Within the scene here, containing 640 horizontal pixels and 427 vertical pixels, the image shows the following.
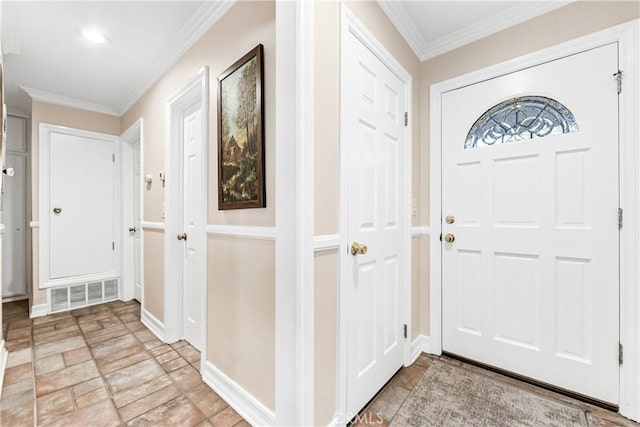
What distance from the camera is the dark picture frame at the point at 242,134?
4.57 feet

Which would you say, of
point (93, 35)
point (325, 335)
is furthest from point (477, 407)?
point (93, 35)

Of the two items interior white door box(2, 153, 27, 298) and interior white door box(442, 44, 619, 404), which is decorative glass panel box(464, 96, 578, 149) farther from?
interior white door box(2, 153, 27, 298)

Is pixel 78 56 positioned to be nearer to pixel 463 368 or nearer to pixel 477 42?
pixel 477 42

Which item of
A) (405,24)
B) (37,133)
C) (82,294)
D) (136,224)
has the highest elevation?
(405,24)

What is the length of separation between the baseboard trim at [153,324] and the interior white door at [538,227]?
2.40 meters

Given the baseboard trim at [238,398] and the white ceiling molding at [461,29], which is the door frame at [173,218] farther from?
the white ceiling molding at [461,29]

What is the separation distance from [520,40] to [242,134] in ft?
6.24

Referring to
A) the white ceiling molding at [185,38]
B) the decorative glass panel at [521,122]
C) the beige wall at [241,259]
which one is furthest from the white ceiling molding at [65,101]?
the decorative glass panel at [521,122]

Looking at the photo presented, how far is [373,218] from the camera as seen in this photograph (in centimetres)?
159

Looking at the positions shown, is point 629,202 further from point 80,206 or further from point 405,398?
point 80,206

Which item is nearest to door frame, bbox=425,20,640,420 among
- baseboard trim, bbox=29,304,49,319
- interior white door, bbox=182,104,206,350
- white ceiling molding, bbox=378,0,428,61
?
white ceiling molding, bbox=378,0,428,61

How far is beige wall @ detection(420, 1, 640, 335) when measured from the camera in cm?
151

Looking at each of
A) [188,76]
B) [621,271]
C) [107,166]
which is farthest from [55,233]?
[621,271]

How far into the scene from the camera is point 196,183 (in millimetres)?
Answer: 2221
